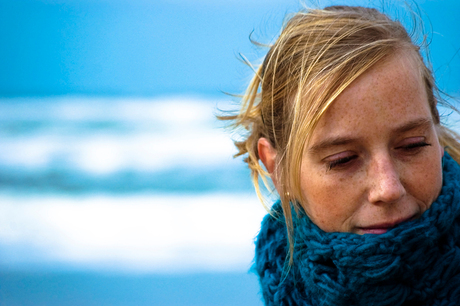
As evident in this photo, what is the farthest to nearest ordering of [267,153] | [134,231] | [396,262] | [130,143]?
[130,143]
[134,231]
[267,153]
[396,262]

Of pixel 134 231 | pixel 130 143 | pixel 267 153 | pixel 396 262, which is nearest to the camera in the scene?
pixel 396 262

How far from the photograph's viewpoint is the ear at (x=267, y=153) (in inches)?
36.8

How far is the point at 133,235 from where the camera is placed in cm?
324

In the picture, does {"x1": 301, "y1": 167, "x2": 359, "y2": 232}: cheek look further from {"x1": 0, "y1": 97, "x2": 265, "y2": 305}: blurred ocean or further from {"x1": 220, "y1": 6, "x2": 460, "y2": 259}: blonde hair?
{"x1": 0, "y1": 97, "x2": 265, "y2": 305}: blurred ocean

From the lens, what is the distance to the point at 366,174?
75 centimetres

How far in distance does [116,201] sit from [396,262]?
123 inches

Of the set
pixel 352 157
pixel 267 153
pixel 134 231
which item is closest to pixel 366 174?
pixel 352 157

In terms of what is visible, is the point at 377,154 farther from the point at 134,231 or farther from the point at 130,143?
the point at 130,143

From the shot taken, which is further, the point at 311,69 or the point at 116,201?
the point at 116,201

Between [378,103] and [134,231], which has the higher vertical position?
[134,231]

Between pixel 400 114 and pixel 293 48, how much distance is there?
0.77 feet

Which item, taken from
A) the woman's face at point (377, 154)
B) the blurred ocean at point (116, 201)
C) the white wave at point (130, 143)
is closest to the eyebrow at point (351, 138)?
the woman's face at point (377, 154)

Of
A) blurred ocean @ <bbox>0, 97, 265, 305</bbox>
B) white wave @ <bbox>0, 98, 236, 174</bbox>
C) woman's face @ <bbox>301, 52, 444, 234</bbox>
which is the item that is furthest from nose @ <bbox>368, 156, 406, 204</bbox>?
white wave @ <bbox>0, 98, 236, 174</bbox>

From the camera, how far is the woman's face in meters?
0.74
